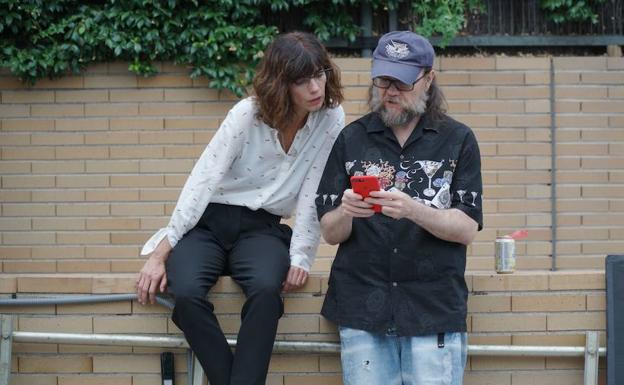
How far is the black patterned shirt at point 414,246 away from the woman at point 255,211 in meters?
0.30

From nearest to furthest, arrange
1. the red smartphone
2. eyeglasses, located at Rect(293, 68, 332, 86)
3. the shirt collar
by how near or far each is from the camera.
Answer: the red smartphone, the shirt collar, eyeglasses, located at Rect(293, 68, 332, 86)

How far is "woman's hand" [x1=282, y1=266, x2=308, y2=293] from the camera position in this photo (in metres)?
3.52

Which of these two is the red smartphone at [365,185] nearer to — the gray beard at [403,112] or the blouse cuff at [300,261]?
the gray beard at [403,112]

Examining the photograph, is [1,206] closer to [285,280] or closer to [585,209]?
[285,280]

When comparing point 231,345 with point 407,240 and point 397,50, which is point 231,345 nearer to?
point 407,240

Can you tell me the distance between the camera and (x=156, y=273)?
3.52 metres

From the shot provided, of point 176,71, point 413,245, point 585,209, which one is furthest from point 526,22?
point 413,245

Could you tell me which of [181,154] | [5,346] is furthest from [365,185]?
Result: [181,154]

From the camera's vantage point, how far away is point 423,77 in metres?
3.32

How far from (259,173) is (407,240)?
0.69m

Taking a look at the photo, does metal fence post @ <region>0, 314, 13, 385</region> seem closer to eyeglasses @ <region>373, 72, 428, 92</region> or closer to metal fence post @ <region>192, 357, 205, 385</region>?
metal fence post @ <region>192, 357, 205, 385</region>

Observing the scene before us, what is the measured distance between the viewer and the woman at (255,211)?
10.9 ft

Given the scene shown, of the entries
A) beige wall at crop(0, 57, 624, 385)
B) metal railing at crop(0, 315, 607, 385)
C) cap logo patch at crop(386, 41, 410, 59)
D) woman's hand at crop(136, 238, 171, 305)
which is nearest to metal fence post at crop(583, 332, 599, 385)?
metal railing at crop(0, 315, 607, 385)

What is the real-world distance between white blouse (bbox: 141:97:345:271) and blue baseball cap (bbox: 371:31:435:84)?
1.38 ft
